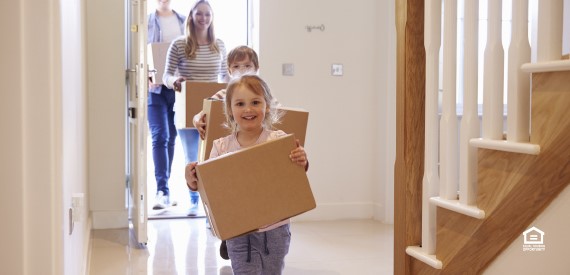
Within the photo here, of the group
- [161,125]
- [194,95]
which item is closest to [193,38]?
[161,125]

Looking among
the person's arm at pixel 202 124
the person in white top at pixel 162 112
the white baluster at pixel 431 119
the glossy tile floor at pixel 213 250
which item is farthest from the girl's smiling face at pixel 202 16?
the white baluster at pixel 431 119

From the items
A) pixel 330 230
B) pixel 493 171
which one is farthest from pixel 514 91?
pixel 330 230

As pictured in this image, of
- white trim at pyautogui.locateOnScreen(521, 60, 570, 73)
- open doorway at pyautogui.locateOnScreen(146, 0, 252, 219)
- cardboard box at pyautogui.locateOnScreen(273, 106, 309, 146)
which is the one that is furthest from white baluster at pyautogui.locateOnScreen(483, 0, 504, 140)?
open doorway at pyautogui.locateOnScreen(146, 0, 252, 219)

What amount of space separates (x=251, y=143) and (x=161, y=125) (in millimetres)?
2522

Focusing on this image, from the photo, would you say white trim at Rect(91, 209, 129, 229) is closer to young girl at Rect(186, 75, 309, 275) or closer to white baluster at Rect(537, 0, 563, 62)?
young girl at Rect(186, 75, 309, 275)

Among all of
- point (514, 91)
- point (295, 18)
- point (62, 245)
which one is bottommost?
point (62, 245)

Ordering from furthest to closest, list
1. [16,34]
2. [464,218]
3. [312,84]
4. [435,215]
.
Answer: [312,84]
[435,215]
[464,218]
[16,34]

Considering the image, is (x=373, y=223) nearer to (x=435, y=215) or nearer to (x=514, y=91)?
(x=435, y=215)

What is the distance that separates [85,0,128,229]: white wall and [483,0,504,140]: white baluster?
10.1 ft

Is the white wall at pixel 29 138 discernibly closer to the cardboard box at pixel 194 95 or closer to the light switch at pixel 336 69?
the cardboard box at pixel 194 95

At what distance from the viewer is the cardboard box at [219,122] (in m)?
2.60

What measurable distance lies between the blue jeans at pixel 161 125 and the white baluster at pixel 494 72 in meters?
3.16

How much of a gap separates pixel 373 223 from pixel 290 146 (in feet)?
8.96

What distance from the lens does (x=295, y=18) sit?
178 inches
